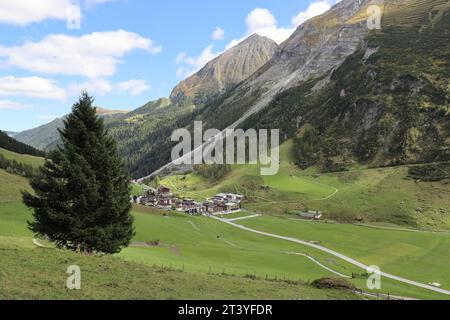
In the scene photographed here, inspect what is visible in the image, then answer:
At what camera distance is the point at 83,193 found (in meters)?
37.1

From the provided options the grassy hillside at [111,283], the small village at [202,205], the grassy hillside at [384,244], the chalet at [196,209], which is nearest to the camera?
the grassy hillside at [111,283]

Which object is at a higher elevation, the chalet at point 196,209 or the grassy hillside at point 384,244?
the chalet at point 196,209

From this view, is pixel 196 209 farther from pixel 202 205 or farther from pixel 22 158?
pixel 22 158

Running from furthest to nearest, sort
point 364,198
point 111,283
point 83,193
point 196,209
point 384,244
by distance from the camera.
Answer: point 196,209
point 364,198
point 384,244
point 83,193
point 111,283

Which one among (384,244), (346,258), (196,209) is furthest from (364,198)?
(346,258)

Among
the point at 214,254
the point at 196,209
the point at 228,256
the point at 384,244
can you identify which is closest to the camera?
the point at 228,256

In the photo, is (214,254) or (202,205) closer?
(214,254)

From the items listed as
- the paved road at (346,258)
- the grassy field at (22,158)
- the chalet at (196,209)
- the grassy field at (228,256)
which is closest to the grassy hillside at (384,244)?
the grassy field at (228,256)

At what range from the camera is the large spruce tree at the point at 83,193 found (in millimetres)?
36875

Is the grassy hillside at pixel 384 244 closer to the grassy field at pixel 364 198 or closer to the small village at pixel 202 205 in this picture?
the grassy field at pixel 364 198

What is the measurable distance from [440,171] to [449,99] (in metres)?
57.8
